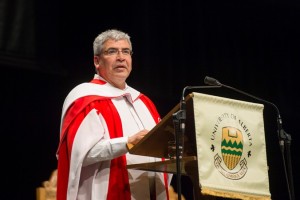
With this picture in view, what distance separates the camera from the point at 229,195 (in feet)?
12.0

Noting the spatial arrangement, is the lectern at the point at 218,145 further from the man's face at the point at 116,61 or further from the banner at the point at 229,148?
the man's face at the point at 116,61

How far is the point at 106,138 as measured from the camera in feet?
13.9

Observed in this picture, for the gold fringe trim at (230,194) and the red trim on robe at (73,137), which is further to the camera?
the red trim on robe at (73,137)

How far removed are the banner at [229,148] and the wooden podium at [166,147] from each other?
90 mm

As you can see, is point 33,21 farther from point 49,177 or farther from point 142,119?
Answer: point 142,119

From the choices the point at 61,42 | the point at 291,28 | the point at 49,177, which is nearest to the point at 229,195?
the point at 49,177

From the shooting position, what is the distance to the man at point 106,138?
4.12 m

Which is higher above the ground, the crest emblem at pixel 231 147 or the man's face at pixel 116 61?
the man's face at pixel 116 61

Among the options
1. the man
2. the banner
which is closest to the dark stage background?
the man

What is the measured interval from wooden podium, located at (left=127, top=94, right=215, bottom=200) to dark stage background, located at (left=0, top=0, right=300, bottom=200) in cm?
163

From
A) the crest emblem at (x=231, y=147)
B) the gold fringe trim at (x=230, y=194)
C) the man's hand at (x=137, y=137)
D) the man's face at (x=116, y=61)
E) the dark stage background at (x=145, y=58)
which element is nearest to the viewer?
the gold fringe trim at (x=230, y=194)

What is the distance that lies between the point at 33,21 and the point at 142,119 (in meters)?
1.81

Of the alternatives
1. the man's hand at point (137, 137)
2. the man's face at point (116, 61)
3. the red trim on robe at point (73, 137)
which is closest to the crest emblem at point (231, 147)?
the man's hand at point (137, 137)

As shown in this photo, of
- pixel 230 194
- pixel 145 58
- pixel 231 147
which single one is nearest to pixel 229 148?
pixel 231 147
